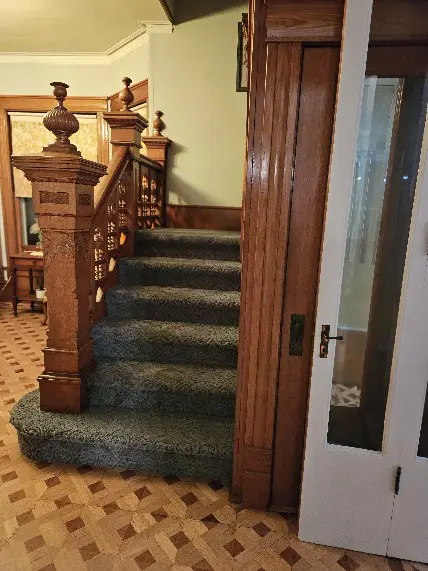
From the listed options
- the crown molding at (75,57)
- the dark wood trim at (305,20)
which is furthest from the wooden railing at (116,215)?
the crown molding at (75,57)

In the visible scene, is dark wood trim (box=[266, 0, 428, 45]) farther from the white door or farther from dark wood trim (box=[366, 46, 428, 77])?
the white door

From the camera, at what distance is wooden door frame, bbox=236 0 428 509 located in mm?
1362

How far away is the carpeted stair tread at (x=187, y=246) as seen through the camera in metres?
3.15

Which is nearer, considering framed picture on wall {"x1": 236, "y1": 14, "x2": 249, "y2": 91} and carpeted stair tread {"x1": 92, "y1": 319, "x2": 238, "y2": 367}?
carpeted stair tread {"x1": 92, "y1": 319, "x2": 238, "y2": 367}

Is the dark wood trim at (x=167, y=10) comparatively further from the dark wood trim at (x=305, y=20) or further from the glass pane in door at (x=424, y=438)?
the glass pane in door at (x=424, y=438)

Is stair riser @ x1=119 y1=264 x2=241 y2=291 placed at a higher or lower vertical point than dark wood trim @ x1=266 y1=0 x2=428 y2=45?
lower

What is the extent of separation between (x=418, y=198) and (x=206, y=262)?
1.78 meters

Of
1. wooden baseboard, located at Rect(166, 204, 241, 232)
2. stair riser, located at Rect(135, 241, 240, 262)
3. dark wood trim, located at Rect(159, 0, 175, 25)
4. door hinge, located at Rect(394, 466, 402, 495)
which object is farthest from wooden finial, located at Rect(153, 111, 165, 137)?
door hinge, located at Rect(394, 466, 402, 495)

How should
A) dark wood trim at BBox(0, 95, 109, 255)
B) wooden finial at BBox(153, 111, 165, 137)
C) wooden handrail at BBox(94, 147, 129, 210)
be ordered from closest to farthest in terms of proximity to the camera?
wooden handrail at BBox(94, 147, 129, 210) → wooden finial at BBox(153, 111, 165, 137) → dark wood trim at BBox(0, 95, 109, 255)

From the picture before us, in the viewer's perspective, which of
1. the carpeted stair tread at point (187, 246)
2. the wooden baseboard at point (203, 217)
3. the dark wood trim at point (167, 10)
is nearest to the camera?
the carpeted stair tread at point (187, 246)

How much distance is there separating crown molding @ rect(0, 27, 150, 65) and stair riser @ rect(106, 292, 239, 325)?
312cm

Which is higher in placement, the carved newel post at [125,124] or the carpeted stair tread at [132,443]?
the carved newel post at [125,124]

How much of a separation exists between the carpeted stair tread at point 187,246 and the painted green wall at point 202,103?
3.56 ft

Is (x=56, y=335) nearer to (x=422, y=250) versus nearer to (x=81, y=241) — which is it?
A: (x=81, y=241)
